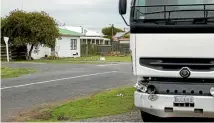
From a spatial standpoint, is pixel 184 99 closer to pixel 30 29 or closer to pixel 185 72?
pixel 185 72

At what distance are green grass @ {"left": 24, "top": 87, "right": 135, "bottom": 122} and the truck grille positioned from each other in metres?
2.77

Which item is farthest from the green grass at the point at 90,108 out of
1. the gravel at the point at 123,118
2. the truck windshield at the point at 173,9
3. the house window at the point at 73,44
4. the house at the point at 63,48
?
the house window at the point at 73,44

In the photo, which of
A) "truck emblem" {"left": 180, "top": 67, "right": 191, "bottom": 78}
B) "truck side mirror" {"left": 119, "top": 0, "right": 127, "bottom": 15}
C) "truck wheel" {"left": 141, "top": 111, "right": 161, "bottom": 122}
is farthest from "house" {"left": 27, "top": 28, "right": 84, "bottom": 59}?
"truck emblem" {"left": 180, "top": 67, "right": 191, "bottom": 78}

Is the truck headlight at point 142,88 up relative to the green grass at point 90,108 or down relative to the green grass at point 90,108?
up

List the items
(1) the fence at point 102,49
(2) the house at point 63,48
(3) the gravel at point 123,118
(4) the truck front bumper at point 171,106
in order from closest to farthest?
(4) the truck front bumper at point 171,106, (3) the gravel at point 123,118, (2) the house at point 63,48, (1) the fence at point 102,49

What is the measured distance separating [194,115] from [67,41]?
43.6m

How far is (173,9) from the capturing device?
24.6 feet

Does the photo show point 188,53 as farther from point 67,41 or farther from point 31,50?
point 67,41

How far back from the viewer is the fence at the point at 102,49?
53750mm

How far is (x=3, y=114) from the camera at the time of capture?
34.2ft

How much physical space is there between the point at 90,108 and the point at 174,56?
13.5ft

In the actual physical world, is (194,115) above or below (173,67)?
below

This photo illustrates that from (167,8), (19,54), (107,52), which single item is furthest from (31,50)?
(167,8)

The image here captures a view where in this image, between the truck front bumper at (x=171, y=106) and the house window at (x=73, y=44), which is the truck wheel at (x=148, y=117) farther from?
the house window at (x=73, y=44)
